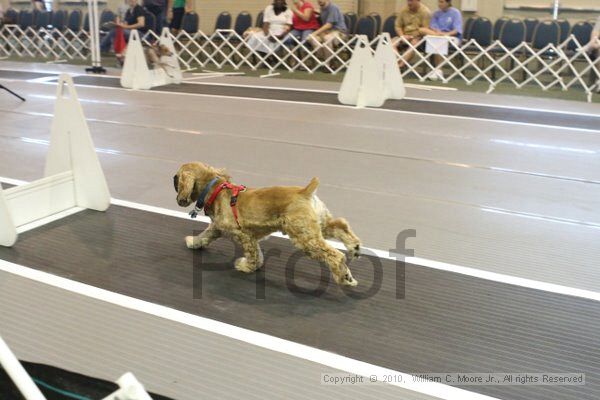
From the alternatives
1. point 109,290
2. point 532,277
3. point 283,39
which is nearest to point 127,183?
point 109,290

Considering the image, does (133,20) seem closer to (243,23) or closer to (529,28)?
(243,23)

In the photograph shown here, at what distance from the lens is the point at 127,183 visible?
14.5 feet

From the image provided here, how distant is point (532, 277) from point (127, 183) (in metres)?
2.92

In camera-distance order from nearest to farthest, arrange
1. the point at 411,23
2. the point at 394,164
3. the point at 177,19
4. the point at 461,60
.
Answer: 1. the point at 394,164
2. the point at 411,23
3. the point at 461,60
4. the point at 177,19

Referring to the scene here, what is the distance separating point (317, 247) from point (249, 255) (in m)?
0.43

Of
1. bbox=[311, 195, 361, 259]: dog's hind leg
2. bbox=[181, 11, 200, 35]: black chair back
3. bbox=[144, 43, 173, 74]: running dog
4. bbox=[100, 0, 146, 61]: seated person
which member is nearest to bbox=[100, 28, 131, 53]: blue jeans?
bbox=[100, 0, 146, 61]: seated person

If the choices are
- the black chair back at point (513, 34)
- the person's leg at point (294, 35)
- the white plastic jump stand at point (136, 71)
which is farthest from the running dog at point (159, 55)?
the black chair back at point (513, 34)

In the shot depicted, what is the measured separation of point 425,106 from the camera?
300 inches

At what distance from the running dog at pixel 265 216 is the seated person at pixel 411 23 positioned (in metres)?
7.98

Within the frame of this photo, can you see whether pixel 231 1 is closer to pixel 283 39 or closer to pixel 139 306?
pixel 283 39

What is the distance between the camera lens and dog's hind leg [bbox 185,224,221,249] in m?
3.07

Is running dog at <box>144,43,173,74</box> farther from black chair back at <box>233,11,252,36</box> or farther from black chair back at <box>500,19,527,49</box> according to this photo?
black chair back at <box>500,19,527,49</box>

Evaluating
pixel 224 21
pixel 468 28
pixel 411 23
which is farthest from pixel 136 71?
pixel 468 28

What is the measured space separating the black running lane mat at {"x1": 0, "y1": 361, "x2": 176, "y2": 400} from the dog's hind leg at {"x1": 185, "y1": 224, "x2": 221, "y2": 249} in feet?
3.70
